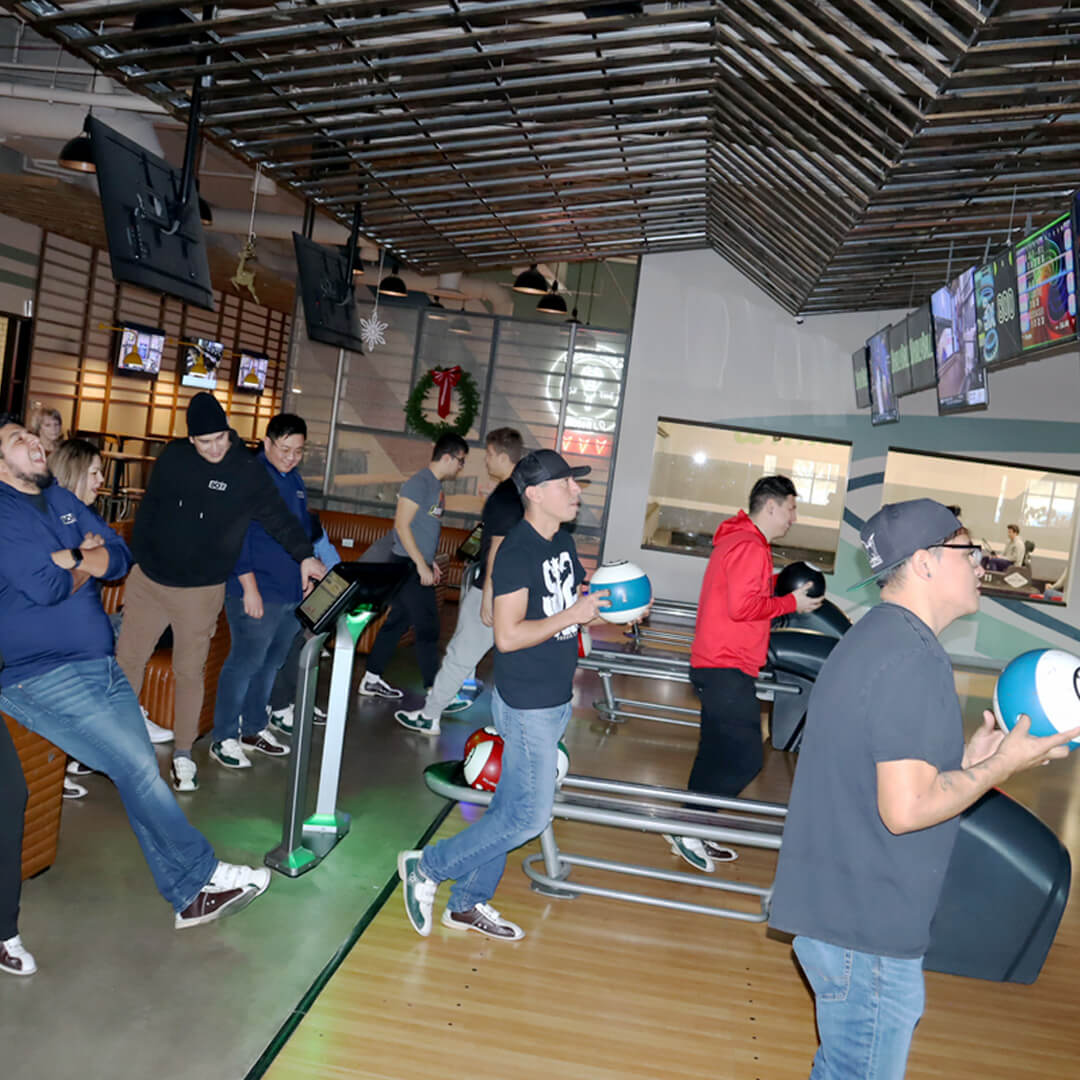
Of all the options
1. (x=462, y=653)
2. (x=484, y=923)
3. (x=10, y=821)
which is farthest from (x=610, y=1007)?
(x=462, y=653)

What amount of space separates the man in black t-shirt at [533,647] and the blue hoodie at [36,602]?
120 cm

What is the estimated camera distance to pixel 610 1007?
3.21 m

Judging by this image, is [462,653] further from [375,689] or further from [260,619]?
[260,619]

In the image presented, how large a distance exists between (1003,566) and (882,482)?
6.10ft

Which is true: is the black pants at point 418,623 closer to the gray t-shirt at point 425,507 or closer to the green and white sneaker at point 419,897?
the gray t-shirt at point 425,507

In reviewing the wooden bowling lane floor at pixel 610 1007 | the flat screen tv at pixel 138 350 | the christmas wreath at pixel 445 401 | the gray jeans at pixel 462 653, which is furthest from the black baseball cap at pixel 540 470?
the flat screen tv at pixel 138 350

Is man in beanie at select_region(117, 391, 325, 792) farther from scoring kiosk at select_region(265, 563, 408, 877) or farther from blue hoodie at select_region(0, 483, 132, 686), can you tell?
blue hoodie at select_region(0, 483, 132, 686)

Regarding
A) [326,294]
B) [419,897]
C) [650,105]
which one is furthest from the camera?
[326,294]

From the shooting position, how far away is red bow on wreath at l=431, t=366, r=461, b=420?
1170cm

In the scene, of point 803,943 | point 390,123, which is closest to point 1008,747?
point 803,943

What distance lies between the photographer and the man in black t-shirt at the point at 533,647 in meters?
3.05

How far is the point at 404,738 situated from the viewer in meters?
5.78

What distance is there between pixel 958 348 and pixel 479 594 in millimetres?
3268

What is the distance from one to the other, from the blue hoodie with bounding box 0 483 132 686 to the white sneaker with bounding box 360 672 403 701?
11.5 feet
